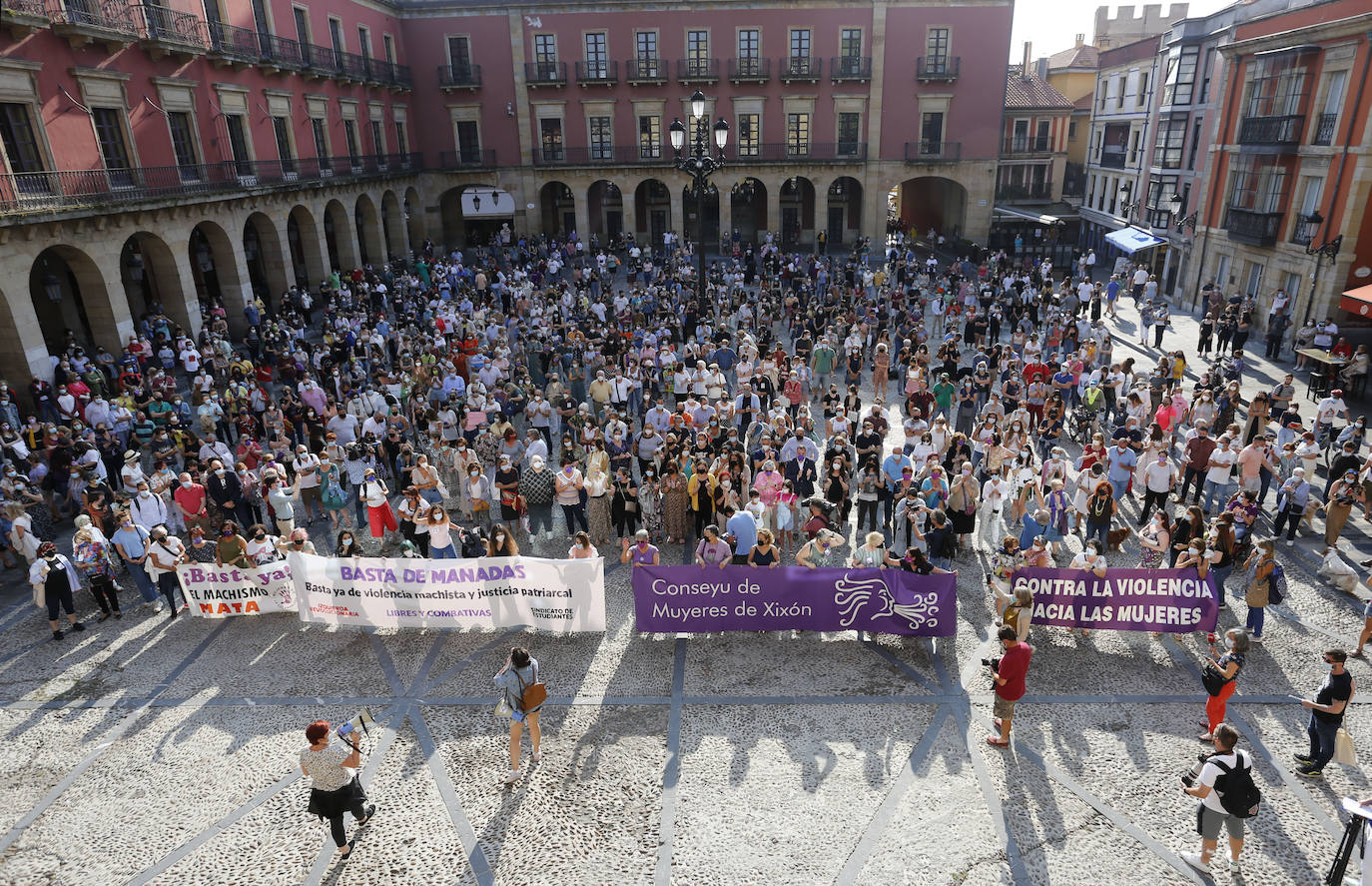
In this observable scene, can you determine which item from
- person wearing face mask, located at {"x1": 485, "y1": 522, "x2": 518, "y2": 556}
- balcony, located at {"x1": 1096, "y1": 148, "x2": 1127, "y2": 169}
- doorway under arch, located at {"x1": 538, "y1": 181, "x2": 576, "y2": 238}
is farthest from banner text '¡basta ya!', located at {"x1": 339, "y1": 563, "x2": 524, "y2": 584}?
balcony, located at {"x1": 1096, "y1": 148, "x2": 1127, "y2": 169}

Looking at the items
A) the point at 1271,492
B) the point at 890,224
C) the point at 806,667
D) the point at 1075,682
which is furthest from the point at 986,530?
the point at 890,224

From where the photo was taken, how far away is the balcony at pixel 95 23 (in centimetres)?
1992

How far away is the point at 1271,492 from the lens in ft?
47.0

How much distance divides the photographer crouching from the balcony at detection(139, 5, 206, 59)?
941 inches

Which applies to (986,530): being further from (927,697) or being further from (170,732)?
(170,732)

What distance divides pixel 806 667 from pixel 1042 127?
4945 centimetres

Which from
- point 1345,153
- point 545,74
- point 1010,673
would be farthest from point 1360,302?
point 545,74

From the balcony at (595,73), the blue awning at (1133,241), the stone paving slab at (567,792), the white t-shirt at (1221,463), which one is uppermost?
the balcony at (595,73)

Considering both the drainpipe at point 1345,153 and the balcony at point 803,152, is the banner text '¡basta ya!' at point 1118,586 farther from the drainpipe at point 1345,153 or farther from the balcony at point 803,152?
the balcony at point 803,152

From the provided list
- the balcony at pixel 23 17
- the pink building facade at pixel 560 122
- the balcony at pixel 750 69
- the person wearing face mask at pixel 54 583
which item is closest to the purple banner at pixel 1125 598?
the person wearing face mask at pixel 54 583

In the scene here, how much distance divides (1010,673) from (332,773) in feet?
20.7

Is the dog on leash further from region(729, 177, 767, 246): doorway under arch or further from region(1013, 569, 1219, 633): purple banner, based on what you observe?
region(729, 177, 767, 246): doorway under arch

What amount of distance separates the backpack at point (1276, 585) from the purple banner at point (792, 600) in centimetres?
359

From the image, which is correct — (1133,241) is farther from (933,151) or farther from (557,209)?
(557,209)
